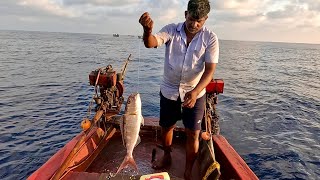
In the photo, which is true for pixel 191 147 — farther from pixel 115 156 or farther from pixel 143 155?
pixel 115 156

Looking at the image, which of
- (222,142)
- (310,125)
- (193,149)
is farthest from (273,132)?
(193,149)

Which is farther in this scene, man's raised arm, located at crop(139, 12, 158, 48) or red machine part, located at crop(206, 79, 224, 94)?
red machine part, located at crop(206, 79, 224, 94)

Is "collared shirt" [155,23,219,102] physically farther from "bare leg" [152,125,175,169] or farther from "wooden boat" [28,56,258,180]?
"wooden boat" [28,56,258,180]

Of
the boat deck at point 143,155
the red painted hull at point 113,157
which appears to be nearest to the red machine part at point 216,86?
the red painted hull at point 113,157

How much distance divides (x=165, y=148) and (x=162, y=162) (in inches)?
13.8

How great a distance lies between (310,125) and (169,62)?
40.2ft

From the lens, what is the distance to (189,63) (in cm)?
439

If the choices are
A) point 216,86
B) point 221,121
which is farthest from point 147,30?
point 221,121

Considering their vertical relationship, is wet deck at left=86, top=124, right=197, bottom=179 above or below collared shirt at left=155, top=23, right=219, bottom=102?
below

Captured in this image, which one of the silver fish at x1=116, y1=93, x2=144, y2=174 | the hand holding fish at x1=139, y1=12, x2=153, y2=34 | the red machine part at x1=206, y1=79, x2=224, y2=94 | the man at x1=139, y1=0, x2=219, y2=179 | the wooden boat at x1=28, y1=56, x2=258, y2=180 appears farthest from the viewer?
the red machine part at x1=206, y1=79, x2=224, y2=94

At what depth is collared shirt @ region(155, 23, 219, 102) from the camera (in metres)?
4.28

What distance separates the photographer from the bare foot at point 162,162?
5586 millimetres

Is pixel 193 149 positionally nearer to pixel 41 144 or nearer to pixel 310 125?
pixel 41 144

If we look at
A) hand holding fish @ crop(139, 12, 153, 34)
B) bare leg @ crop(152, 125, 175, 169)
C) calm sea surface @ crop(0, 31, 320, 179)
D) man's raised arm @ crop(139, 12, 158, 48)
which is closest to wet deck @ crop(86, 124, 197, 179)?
bare leg @ crop(152, 125, 175, 169)
